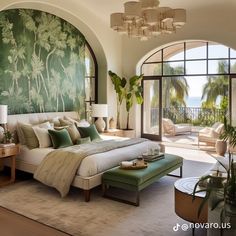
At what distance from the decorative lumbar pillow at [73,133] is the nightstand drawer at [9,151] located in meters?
1.06

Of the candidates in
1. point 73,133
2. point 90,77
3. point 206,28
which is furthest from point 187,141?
point 73,133

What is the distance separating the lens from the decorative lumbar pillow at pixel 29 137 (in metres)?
5.29

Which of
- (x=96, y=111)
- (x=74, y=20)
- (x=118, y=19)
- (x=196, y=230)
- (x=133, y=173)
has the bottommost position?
(x=196, y=230)

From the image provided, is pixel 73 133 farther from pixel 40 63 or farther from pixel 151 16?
pixel 151 16

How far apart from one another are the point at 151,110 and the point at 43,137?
186 inches

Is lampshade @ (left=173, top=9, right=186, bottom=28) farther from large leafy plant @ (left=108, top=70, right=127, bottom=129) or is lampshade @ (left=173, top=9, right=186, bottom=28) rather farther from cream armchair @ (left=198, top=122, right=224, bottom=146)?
cream armchair @ (left=198, top=122, right=224, bottom=146)

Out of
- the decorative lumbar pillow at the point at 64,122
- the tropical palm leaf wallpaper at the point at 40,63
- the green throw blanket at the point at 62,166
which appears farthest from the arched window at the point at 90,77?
the green throw blanket at the point at 62,166

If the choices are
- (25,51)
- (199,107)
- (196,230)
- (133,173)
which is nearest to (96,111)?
(25,51)

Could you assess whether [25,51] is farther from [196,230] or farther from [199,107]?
[199,107]

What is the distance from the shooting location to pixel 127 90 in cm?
873

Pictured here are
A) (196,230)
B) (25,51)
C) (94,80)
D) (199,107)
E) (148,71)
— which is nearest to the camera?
(196,230)

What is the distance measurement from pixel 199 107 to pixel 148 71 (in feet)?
12.2

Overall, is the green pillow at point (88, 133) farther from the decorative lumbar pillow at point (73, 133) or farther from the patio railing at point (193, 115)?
the patio railing at point (193, 115)

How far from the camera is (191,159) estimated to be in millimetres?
6988
